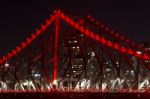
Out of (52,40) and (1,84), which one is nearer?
(52,40)

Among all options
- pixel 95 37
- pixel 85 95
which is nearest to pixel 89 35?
pixel 95 37

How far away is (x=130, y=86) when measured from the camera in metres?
103

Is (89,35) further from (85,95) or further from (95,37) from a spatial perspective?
(85,95)

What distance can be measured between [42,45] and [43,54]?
250 centimetres

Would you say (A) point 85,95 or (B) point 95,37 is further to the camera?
(B) point 95,37

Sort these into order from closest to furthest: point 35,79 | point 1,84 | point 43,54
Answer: point 43,54 → point 35,79 → point 1,84

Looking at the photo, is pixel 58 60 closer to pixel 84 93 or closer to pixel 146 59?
pixel 84 93

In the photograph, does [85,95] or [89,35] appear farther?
[89,35]

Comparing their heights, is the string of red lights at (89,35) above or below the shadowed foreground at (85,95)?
above

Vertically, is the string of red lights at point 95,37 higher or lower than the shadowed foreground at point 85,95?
higher

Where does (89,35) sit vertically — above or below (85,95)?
above

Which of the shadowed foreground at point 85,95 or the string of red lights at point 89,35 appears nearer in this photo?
the shadowed foreground at point 85,95

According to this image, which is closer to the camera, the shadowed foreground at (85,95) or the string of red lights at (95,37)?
the shadowed foreground at (85,95)

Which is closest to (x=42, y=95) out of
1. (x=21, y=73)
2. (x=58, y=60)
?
(x=58, y=60)
